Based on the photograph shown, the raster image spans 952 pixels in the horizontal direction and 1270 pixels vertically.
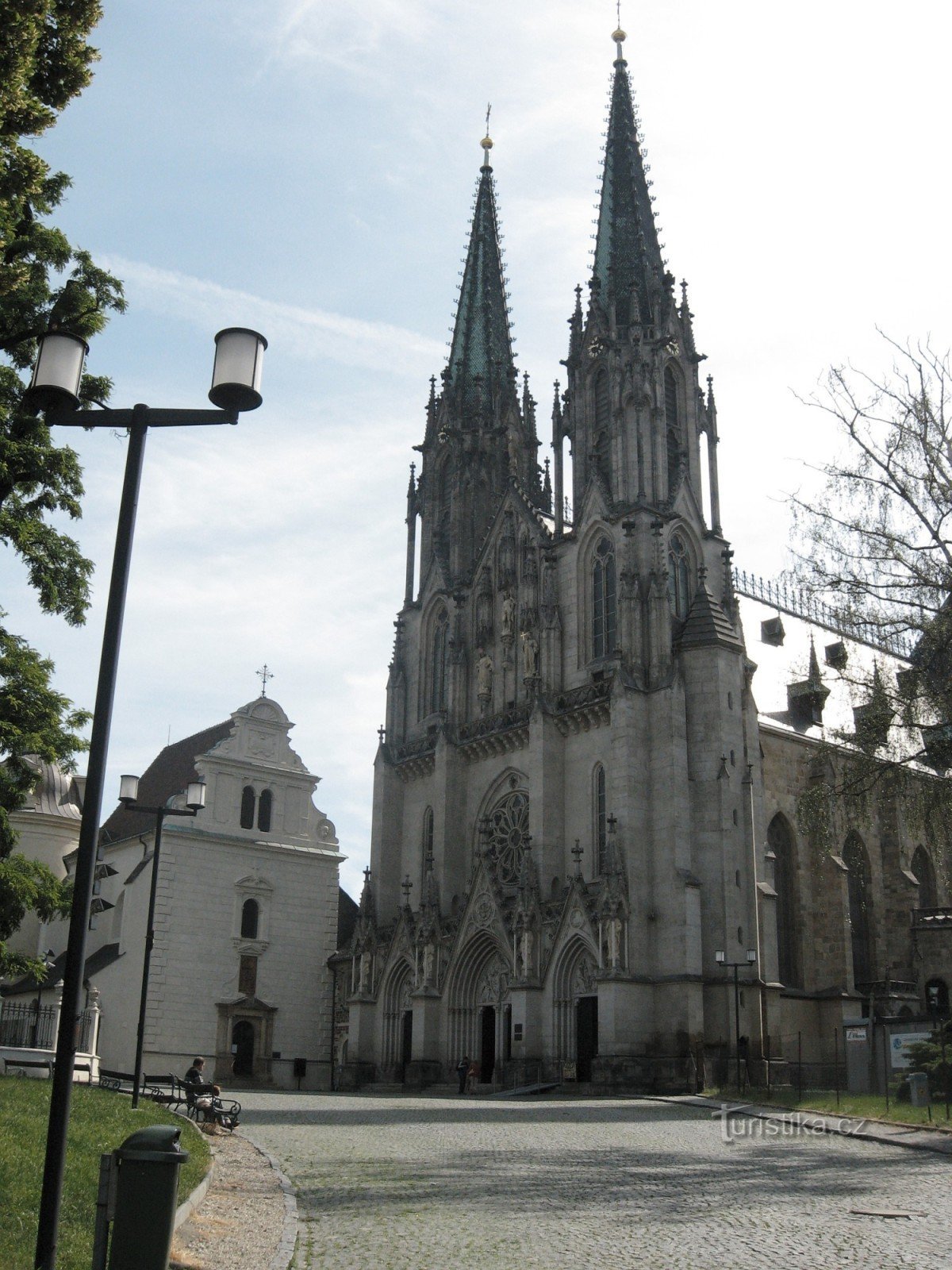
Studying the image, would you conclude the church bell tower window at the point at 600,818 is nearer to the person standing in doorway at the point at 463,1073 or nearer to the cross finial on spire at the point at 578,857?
the cross finial on spire at the point at 578,857

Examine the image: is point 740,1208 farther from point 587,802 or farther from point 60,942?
point 60,942

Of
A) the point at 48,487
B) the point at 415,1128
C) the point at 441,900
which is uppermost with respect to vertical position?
the point at 48,487

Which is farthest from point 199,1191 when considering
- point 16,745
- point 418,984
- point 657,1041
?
point 418,984

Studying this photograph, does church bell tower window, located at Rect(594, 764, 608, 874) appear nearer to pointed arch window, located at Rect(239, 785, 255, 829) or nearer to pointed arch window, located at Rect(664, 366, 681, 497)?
pointed arch window, located at Rect(664, 366, 681, 497)

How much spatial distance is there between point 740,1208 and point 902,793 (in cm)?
1516

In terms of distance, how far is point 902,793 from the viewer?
88.7ft

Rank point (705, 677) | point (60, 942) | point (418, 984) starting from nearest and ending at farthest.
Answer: point (705, 677)
point (418, 984)
point (60, 942)

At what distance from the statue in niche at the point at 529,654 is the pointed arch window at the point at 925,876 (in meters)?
17.8

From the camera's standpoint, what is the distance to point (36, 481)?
21609 millimetres

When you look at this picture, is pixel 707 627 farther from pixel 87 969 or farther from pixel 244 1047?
pixel 87 969

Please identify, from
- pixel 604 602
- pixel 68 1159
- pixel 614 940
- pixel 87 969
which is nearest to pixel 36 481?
pixel 68 1159

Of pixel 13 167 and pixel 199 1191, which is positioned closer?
pixel 199 1191

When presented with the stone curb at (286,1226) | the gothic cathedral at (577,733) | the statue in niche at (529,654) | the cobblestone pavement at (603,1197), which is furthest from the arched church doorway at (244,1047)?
the stone curb at (286,1226)

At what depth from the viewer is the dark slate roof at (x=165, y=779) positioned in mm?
54219
